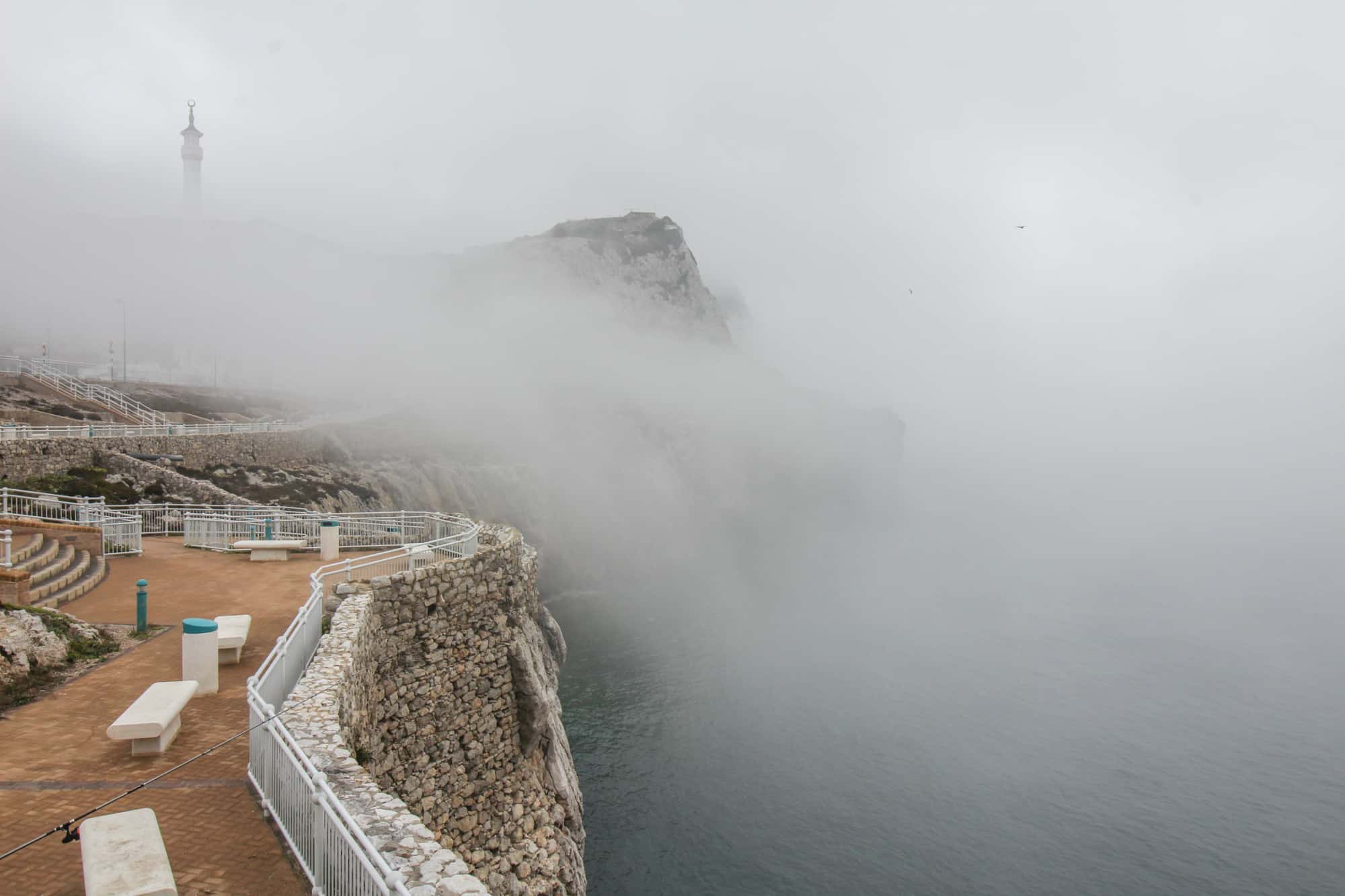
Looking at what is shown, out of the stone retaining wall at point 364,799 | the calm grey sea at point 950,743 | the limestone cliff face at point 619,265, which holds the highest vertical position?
the limestone cliff face at point 619,265

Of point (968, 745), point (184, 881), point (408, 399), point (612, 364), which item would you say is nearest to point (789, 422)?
point (612, 364)

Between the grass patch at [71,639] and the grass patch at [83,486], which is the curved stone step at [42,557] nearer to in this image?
the grass patch at [71,639]

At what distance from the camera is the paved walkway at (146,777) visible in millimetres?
6145

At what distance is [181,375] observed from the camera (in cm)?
8988

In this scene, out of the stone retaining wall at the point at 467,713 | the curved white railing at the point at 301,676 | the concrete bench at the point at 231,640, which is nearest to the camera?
the curved white railing at the point at 301,676

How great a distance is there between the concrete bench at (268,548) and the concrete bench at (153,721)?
981 cm

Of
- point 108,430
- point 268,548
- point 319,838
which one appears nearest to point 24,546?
point 268,548

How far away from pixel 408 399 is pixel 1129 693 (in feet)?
224

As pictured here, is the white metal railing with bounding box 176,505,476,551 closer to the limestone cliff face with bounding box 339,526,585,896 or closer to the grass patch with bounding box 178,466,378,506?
the limestone cliff face with bounding box 339,526,585,896

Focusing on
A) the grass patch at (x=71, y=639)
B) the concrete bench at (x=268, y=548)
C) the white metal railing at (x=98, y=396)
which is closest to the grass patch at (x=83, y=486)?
the concrete bench at (x=268, y=548)

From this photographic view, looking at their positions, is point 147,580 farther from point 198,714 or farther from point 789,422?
point 789,422

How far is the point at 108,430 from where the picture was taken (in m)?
31.2

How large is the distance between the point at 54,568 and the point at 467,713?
31.5ft

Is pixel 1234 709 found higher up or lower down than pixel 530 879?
lower down
